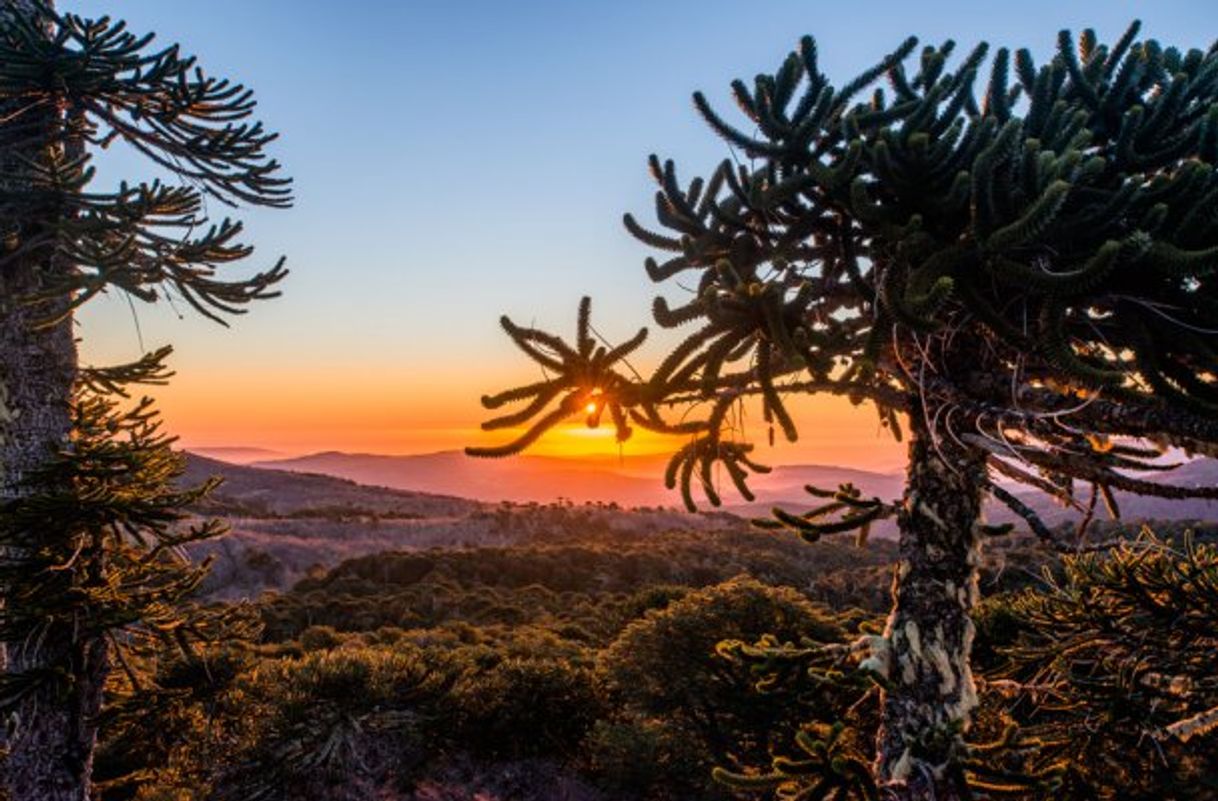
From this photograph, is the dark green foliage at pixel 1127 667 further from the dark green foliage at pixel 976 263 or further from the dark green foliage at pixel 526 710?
the dark green foliage at pixel 526 710

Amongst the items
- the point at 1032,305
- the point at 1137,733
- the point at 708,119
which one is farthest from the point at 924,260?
the point at 1137,733

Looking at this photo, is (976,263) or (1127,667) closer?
(976,263)

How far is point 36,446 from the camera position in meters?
5.69

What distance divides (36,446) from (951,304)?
7090mm

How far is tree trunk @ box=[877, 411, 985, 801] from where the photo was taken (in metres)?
2.52

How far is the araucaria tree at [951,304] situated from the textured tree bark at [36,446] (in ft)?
18.7

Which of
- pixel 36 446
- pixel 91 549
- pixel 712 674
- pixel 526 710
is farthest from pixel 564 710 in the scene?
pixel 36 446

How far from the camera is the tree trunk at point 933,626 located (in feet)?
8.27

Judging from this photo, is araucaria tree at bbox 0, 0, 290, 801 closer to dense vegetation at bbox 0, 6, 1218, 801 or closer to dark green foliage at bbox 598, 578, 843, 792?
dense vegetation at bbox 0, 6, 1218, 801

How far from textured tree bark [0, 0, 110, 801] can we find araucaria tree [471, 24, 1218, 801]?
5.69 meters

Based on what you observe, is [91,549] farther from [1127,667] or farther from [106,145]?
[1127,667]

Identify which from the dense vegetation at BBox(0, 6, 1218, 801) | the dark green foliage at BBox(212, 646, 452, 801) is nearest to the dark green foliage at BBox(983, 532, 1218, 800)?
the dense vegetation at BBox(0, 6, 1218, 801)

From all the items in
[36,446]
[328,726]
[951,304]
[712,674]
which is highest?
[951,304]

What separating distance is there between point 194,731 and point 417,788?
291cm
